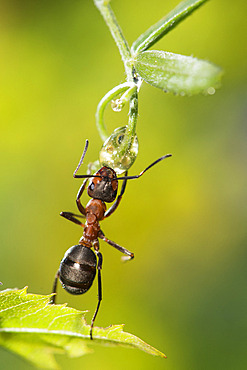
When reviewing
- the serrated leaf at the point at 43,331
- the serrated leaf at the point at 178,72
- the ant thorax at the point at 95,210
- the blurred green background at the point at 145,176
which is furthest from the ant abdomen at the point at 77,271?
the blurred green background at the point at 145,176

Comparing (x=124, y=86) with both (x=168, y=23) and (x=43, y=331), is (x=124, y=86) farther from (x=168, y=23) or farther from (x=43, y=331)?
(x=43, y=331)

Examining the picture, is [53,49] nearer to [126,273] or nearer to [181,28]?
[181,28]

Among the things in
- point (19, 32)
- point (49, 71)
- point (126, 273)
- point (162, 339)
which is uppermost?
point (19, 32)

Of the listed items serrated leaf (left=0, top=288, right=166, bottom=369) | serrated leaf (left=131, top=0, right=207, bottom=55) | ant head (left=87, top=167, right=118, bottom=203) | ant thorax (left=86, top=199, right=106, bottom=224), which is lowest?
serrated leaf (left=0, top=288, right=166, bottom=369)

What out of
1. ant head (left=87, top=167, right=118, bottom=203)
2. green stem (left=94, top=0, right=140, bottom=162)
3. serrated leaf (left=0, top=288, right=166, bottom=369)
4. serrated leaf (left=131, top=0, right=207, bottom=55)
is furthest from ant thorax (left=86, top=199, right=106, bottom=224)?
serrated leaf (left=131, top=0, right=207, bottom=55)

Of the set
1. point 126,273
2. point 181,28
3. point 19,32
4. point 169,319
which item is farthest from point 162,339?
point 19,32

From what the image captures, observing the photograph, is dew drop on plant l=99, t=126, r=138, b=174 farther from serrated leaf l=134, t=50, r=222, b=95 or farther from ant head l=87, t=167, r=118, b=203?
ant head l=87, t=167, r=118, b=203

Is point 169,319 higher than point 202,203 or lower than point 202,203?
lower

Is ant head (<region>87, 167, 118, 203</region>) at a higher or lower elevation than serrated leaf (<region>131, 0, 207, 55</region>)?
lower
